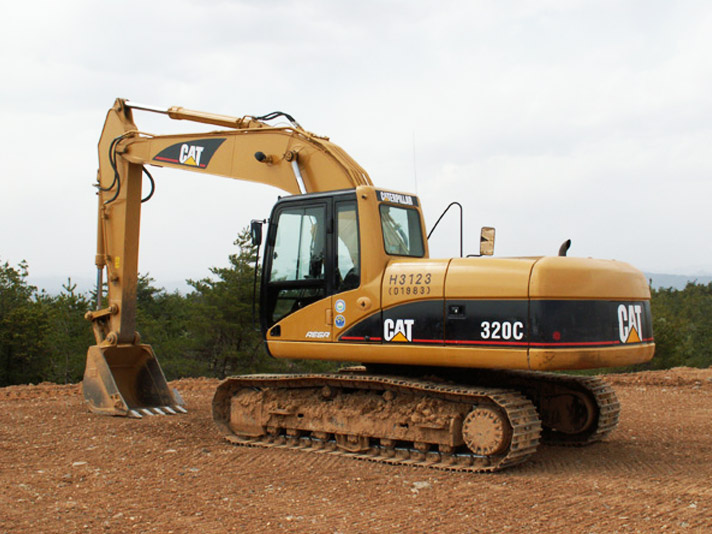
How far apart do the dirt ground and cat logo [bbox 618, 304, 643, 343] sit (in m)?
1.35

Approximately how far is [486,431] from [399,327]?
1.37 metres

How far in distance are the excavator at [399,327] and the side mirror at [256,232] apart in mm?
14

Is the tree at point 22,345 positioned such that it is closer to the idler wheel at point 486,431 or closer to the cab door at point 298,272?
the cab door at point 298,272

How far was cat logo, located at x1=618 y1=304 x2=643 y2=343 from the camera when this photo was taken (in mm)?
7508

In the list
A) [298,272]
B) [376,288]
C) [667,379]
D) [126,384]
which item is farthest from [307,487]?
[667,379]

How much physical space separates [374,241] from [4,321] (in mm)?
26741

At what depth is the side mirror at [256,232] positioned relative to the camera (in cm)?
856

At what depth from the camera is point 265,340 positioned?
890 centimetres

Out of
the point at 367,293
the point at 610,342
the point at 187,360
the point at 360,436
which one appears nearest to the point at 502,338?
the point at 610,342

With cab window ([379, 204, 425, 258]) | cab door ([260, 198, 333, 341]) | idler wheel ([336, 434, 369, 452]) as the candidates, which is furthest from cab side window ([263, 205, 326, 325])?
idler wheel ([336, 434, 369, 452])

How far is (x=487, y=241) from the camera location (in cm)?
838

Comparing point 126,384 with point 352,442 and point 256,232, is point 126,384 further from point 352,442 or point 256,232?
point 352,442

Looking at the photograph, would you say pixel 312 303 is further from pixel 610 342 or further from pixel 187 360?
pixel 187 360

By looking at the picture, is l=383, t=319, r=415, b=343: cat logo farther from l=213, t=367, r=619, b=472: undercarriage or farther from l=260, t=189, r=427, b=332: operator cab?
l=260, t=189, r=427, b=332: operator cab
